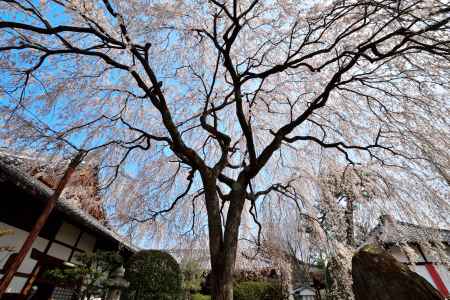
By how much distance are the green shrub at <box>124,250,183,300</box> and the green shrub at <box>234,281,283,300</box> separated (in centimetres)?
579

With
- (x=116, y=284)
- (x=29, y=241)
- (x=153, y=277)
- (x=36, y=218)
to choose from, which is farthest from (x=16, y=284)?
(x=153, y=277)

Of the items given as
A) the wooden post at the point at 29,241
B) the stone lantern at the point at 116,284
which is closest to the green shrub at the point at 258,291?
the stone lantern at the point at 116,284

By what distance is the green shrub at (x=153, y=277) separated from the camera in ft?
18.9

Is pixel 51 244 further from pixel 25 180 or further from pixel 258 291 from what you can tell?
pixel 258 291

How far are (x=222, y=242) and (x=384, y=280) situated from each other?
224cm

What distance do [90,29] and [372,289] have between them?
530 centimetres

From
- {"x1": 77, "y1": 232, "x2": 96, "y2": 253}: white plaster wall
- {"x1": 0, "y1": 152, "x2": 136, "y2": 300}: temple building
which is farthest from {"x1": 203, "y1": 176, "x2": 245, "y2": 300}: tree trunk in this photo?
{"x1": 77, "y1": 232, "x2": 96, "y2": 253}: white plaster wall

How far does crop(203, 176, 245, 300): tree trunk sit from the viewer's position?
126 inches

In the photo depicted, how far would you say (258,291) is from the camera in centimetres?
1081

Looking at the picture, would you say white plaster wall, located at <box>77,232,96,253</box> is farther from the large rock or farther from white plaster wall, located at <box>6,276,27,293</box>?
the large rock

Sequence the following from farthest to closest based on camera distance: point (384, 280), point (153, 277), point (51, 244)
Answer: point (153, 277)
point (51, 244)
point (384, 280)

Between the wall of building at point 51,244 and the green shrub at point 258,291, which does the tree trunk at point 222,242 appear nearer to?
the wall of building at point 51,244

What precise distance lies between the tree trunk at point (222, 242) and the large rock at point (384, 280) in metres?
1.84

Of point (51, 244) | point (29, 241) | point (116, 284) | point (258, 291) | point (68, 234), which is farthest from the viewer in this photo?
point (258, 291)
